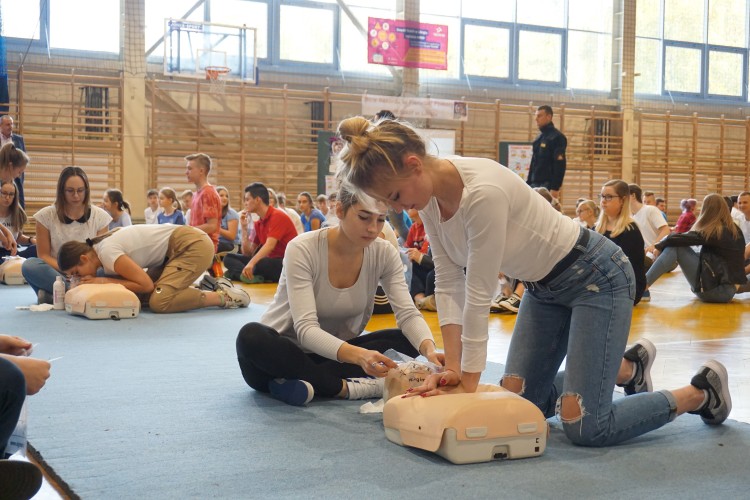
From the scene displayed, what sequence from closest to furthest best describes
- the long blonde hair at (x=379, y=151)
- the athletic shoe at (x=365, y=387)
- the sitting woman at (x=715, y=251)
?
the long blonde hair at (x=379, y=151), the athletic shoe at (x=365, y=387), the sitting woman at (x=715, y=251)

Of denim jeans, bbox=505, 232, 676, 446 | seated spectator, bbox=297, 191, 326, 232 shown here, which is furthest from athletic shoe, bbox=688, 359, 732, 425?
seated spectator, bbox=297, 191, 326, 232

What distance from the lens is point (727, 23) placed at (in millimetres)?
18828

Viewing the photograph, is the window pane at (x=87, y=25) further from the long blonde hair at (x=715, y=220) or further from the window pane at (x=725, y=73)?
the window pane at (x=725, y=73)

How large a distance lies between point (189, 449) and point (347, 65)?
13748mm

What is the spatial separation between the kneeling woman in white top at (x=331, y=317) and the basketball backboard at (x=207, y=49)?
36.8 feet

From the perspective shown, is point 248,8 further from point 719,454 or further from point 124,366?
point 719,454

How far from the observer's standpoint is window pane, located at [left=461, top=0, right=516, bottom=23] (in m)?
16.4

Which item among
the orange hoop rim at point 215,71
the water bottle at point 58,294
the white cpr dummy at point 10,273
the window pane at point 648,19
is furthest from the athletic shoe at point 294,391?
the window pane at point 648,19

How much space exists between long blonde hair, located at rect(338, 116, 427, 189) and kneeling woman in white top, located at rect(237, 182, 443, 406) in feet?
2.19

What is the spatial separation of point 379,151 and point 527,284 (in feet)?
2.53

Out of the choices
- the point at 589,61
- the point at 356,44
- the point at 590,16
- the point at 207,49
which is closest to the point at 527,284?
the point at 207,49

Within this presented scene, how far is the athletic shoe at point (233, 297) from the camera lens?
654cm

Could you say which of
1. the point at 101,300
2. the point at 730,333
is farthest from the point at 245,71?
the point at 730,333

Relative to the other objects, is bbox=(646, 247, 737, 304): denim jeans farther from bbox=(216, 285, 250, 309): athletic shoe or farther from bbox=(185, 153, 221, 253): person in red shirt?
bbox=(185, 153, 221, 253): person in red shirt
